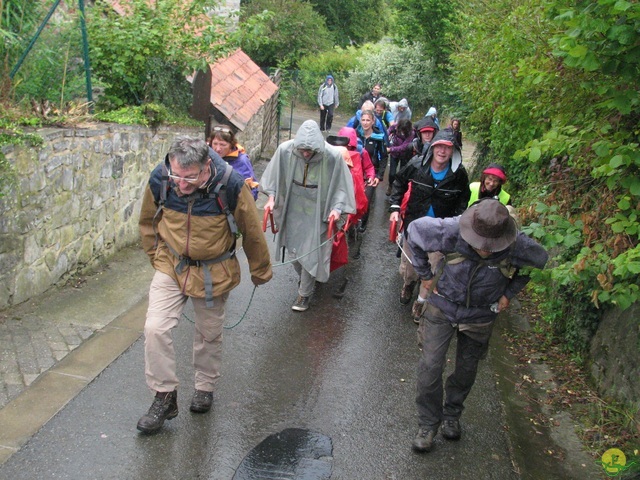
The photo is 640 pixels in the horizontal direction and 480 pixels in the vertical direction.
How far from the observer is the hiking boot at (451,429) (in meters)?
4.84

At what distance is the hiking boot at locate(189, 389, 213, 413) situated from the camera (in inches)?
187

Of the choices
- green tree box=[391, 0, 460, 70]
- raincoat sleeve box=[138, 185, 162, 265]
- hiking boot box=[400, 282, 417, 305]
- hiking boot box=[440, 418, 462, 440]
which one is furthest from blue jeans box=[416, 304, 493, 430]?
green tree box=[391, 0, 460, 70]

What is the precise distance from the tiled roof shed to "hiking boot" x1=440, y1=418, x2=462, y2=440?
636cm

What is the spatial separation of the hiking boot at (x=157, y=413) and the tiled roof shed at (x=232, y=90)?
6096 mm

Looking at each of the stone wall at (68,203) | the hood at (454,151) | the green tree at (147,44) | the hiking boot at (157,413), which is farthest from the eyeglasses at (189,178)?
the green tree at (147,44)

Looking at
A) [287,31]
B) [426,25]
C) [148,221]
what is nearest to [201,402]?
[148,221]

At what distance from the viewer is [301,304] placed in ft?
22.9

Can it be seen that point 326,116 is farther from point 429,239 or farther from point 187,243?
point 187,243

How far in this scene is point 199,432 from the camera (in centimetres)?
455

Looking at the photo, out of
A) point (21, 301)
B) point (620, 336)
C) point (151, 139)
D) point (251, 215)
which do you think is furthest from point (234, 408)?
point (151, 139)

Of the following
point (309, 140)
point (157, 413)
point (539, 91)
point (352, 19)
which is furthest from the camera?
point (352, 19)

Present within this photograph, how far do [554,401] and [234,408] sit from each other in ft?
8.50

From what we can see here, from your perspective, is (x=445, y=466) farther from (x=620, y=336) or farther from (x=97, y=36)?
(x=97, y=36)

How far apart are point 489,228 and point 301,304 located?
10.4 feet
